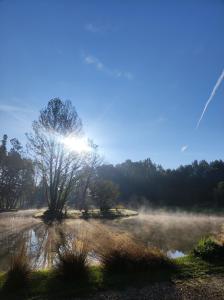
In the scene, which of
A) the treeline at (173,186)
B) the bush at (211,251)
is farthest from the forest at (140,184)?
the bush at (211,251)

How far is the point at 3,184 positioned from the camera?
48781mm

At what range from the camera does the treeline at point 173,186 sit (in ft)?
186

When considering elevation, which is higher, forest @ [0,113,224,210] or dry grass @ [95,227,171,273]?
forest @ [0,113,224,210]

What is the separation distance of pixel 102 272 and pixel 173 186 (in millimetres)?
57391

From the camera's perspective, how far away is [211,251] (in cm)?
812

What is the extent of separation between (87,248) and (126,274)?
105 centimetres

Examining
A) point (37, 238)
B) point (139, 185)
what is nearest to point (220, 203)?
point (139, 185)

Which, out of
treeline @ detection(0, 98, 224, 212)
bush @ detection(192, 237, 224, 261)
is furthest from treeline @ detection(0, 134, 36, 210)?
bush @ detection(192, 237, 224, 261)

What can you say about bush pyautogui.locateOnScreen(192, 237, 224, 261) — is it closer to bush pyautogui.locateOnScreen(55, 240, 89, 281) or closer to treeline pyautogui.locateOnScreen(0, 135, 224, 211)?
bush pyautogui.locateOnScreen(55, 240, 89, 281)

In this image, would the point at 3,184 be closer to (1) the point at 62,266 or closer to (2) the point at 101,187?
(2) the point at 101,187

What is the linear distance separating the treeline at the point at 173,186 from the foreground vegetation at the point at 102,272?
45336 mm

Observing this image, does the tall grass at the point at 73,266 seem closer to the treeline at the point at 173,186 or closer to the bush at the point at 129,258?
the bush at the point at 129,258

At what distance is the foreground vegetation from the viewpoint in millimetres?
5570

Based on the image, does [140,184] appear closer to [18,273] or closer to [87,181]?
[87,181]
